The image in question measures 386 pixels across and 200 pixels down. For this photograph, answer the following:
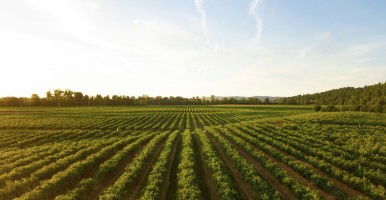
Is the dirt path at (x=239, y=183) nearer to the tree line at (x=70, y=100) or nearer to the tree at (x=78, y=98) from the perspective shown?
the tree line at (x=70, y=100)

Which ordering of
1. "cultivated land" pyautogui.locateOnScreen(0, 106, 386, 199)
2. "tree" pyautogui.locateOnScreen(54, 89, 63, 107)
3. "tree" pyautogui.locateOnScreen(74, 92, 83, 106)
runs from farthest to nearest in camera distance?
"tree" pyautogui.locateOnScreen(74, 92, 83, 106), "tree" pyautogui.locateOnScreen(54, 89, 63, 107), "cultivated land" pyautogui.locateOnScreen(0, 106, 386, 199)

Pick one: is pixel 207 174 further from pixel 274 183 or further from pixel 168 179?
pixel 274 183

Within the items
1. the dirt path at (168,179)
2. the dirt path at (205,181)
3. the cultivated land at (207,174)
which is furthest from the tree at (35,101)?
the dirt path at (205,181)

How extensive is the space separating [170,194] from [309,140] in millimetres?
20162

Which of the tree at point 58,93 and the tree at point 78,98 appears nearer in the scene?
the tree at point 58,93

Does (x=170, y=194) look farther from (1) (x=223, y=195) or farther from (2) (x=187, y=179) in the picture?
(1) (x=223, y=195)

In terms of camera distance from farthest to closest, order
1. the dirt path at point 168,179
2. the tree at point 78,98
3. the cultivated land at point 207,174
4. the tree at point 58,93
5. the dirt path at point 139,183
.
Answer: the tree at point 78,98
the tree at point 58,93
the dirt path at point 168,179
the dirt path at point 139,183
the cultivated land at point 207,174

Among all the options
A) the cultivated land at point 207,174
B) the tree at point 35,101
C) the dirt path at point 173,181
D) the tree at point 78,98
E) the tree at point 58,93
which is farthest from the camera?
the tree at point 78,98

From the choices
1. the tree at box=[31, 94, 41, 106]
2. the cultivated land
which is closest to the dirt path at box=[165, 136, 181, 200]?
the cultivated land

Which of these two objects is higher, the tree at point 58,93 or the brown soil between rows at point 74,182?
the tree at point 58,93

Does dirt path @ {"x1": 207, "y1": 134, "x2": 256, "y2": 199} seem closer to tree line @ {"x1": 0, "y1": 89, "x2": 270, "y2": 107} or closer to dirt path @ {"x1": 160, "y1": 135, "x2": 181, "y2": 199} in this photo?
dirt path @ {"x1": 160, "y1": 135, "x2": 181, "y2": 199}

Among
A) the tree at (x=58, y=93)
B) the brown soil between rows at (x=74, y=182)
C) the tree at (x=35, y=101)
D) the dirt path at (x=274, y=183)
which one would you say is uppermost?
the tree at (x=58, y=93)

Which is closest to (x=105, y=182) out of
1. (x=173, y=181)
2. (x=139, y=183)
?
(x=139, y=183)

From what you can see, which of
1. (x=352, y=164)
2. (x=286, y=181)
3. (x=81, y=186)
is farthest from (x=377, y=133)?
(x=81, y=186)
